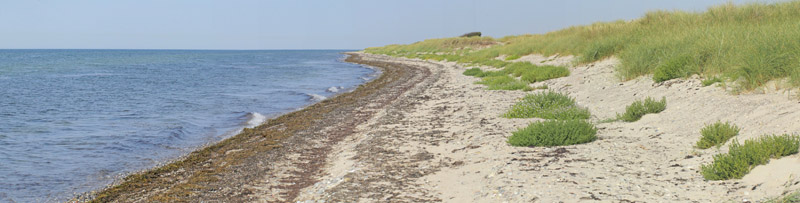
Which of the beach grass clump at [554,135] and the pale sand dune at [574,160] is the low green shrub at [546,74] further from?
the beach grass clump at [554,135]

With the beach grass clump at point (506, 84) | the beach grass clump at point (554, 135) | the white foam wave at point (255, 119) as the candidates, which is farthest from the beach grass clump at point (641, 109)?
the white foam wave at point (255, 119)

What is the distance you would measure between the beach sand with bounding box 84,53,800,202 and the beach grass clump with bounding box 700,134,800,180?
0.29ft

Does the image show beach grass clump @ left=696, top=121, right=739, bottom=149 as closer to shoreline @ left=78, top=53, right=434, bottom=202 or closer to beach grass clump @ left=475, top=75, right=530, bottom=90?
shoreline @ left=78, top=53, right=434, bottom=202

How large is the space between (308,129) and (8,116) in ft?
36.1

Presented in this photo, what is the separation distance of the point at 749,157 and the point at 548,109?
5550mm

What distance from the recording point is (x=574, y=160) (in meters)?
6.84

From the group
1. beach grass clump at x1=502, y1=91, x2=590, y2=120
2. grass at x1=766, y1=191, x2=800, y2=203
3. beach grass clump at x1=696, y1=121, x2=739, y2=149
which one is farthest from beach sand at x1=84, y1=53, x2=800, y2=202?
beach grass clump at x1=502, y1=91, x2=590, y2=120

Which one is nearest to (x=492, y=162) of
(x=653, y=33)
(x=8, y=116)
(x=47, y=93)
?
(x=653, y=33)

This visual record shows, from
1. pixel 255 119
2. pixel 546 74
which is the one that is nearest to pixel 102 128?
pixel 255 119

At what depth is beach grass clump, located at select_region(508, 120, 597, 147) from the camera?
25.8 feet

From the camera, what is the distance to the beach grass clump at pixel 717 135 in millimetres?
6660

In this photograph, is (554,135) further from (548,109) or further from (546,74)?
(546,74)

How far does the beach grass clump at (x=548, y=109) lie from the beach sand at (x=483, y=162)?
0.42 meters

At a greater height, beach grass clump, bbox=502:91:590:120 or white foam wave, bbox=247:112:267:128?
beach grass clump, bbox=502:91:590:120
